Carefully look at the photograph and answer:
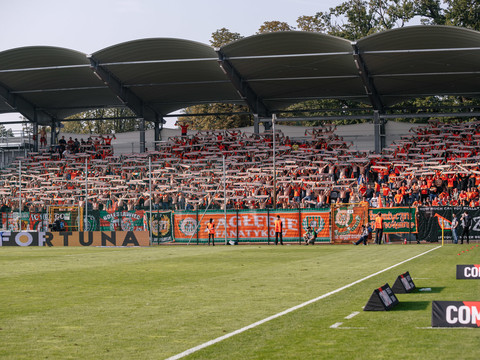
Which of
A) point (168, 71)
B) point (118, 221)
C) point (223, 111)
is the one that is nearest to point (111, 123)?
point (223, 111)

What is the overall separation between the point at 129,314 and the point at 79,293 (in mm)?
3964

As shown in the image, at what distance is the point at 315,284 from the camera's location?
1669cm

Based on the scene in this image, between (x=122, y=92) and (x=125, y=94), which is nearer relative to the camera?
(x=122, y=92)

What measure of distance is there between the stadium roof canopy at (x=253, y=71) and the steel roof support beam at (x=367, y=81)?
77mm

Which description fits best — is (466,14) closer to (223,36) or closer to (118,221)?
(223,36)

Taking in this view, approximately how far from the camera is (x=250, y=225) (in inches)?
1651

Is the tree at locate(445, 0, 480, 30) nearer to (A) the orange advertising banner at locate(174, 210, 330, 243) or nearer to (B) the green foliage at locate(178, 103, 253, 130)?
(B) the green foliage at locate(178, 103, 253, 130)

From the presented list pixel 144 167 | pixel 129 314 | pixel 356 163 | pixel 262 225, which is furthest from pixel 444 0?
pixel 129 314

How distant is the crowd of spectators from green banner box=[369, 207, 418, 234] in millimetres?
1744

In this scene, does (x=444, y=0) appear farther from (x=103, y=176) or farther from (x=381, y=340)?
(x=381, y=340)

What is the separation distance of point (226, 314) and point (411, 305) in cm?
326

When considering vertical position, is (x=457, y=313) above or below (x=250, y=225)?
above

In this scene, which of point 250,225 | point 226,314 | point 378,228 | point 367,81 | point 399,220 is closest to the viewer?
point 226,314

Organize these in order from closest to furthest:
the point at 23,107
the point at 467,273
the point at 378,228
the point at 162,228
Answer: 1. the point at 467,273
2. the point at 378,228
3. the point at 162,228
4. the point at 23,107
